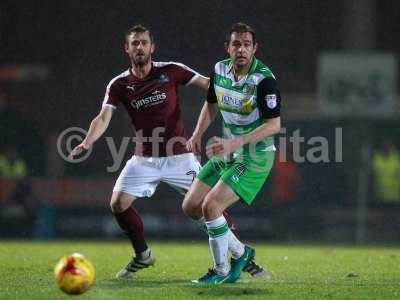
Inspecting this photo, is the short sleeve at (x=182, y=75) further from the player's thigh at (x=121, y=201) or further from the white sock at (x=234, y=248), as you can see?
the white sock at (x=234, y=248)

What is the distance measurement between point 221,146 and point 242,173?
0.64 m

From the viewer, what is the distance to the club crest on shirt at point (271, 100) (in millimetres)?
9023

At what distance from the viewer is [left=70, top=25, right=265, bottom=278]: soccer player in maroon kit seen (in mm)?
10234

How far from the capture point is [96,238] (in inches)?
733

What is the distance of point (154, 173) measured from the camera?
10.4 metres

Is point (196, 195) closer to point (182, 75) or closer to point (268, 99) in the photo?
point (268, 99)

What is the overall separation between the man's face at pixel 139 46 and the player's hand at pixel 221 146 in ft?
5.90

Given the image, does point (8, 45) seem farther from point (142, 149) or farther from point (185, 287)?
point (185, 287)

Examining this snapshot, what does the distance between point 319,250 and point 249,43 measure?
6.76m

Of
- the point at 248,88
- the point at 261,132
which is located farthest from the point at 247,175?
the point at 248,88

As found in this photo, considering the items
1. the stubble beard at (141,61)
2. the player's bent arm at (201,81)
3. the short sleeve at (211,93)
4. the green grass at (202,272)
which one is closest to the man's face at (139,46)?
the stubble beard at (141,61)

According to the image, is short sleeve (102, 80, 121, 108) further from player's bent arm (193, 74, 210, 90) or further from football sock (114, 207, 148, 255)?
football sock (114, 207, 148, 255)

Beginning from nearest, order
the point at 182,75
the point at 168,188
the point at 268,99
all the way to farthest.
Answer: the point at 268,99, the point at 182,75, the point at 168,188

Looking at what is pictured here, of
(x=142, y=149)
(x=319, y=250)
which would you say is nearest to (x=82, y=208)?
(x=319, y=250)
